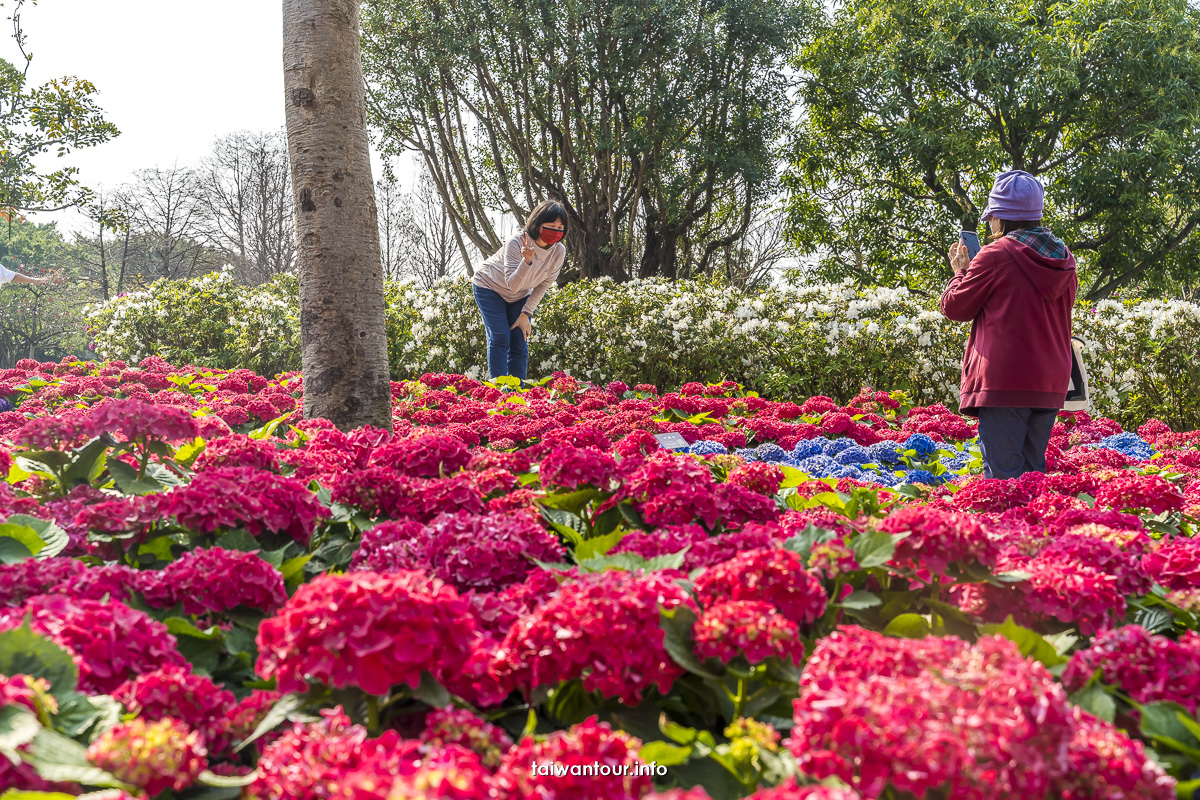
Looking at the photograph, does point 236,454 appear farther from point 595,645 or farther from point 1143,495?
point 1143,495

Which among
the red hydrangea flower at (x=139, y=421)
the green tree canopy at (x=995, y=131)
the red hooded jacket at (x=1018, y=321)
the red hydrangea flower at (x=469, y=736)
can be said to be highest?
the green tree canopy at (x=995, y=131)

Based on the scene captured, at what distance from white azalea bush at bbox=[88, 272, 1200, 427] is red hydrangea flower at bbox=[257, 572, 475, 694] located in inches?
266

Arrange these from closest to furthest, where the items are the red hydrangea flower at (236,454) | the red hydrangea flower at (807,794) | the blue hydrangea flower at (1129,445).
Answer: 1. the red hydrangea flower at (807,794)
2. the red hydrangea flower at (236,454)
3. the blue hydrangea flower at (1129,445)

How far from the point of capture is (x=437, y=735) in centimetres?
109

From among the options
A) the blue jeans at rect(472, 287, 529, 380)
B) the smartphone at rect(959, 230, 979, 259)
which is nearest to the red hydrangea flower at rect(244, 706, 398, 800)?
the smartphone at rect(959, 230, 979, 259)

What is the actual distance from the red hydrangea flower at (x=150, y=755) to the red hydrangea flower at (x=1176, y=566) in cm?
198

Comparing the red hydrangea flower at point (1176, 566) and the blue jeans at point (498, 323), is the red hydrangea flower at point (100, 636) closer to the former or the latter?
the red hydrangea flower at point (1176, 566)

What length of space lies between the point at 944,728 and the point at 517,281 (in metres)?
6.35

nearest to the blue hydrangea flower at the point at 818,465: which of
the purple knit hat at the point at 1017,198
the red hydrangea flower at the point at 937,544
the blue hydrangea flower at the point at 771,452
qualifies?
the blue hydrangea flower at the point at 771,452

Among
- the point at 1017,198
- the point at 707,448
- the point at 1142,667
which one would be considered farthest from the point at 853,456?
the point at 1142,667

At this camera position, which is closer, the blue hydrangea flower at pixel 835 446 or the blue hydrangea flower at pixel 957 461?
the blue hydrangea flower at pixel 835 446

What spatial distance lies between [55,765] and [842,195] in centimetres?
2030

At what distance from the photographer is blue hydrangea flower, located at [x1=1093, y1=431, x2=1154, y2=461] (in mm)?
4604

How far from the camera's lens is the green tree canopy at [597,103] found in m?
14.9
